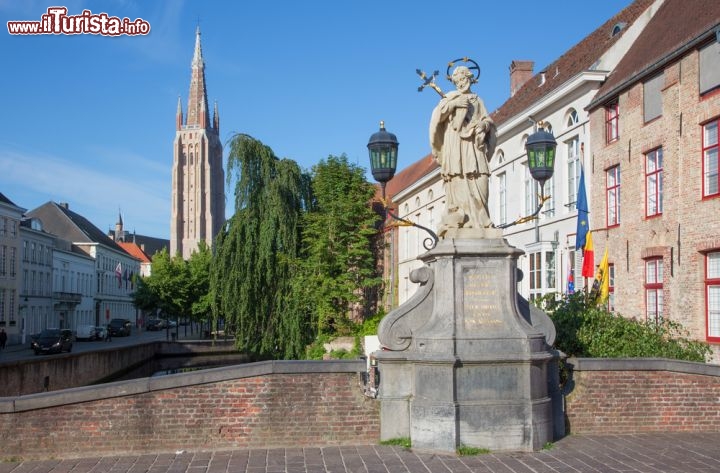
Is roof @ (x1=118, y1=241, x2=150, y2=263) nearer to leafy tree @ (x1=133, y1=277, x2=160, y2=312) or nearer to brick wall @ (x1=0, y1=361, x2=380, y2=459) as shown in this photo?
leafy tree @ (x1=133, y1=277, x2=160, y2=312)

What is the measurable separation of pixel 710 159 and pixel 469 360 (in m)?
11.3

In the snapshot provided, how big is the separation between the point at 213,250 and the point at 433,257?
2214 centimetres

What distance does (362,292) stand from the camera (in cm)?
3303

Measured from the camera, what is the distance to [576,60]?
28.2m

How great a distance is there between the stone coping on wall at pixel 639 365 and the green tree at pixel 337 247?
65.5ft

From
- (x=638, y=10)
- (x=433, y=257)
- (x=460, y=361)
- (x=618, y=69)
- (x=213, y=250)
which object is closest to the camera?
(x=460, y=361)

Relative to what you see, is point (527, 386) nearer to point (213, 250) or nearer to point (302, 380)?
point (302, 380)

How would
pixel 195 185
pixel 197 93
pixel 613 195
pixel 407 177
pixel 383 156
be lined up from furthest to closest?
→ pixel 197 93, pixel 195 185, pixel 407 177, pixel 613 195, pixel 383 156

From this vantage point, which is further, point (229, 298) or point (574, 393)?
point (229, 298)

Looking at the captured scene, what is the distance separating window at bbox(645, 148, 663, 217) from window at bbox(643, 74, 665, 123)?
0.97 m

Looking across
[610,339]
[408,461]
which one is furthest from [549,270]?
[408,461]

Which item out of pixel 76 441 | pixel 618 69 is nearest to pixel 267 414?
pixel 76 441

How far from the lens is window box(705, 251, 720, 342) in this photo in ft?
56.7

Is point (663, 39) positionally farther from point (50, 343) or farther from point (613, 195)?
point (50, 343)
